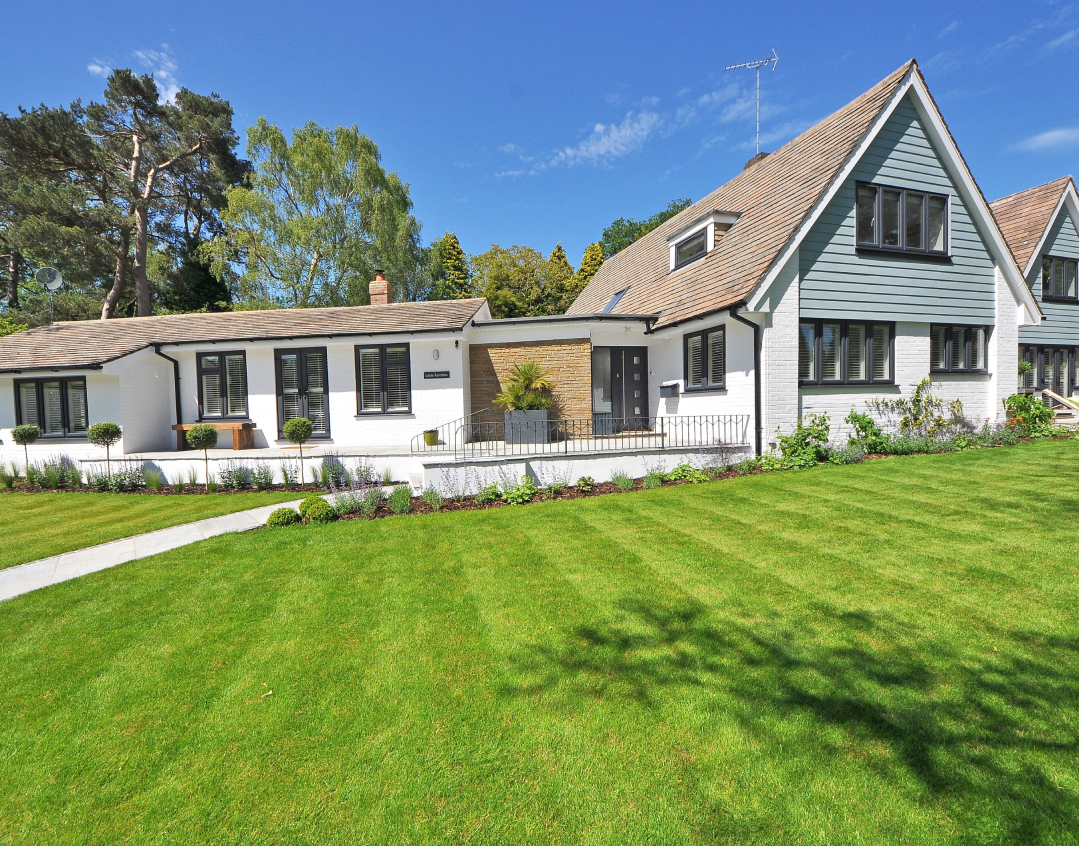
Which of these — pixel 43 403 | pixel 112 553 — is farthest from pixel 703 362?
pixel 43 403

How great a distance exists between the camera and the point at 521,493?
9508 mm

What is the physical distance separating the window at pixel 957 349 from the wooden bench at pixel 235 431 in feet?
63.9

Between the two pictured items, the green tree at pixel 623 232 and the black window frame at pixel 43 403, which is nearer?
the black window frame at pixel 43 403

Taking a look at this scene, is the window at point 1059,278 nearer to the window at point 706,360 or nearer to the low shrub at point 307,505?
the window at point 706,360

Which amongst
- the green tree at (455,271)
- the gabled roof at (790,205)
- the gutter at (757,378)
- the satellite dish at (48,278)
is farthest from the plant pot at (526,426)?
the green tree at (455,271)

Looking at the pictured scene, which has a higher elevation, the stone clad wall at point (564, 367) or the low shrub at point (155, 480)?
the stone clad wall at point (564, 367)

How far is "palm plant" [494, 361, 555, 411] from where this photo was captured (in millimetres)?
13438

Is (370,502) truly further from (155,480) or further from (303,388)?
(303,388)

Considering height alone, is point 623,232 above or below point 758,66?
above

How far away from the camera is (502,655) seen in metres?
A: 3.99

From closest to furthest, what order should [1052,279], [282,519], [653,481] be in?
[282,519], [653,481], [1052,279]

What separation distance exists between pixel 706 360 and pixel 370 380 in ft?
32.2

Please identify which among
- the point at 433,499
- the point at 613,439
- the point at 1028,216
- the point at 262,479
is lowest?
the point at 433,499

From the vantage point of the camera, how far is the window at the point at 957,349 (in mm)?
13102
